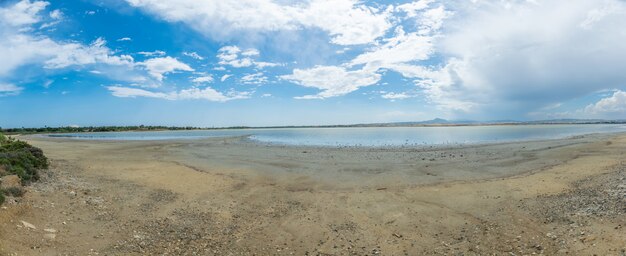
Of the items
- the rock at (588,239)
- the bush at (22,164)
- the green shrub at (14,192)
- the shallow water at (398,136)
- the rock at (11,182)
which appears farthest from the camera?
the shallow water at (398,136)

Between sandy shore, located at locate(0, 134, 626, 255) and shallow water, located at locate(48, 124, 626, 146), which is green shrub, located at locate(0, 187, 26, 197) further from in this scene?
shallow water, located at locate(48, 124, 626, 146)

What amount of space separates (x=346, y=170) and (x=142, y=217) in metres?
12.7

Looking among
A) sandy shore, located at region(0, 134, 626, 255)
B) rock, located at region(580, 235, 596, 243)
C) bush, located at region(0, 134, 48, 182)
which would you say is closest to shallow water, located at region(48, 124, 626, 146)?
sandy shore, located at region(0, 134, 626, 255)

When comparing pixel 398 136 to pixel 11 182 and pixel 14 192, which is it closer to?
pixel 11 182

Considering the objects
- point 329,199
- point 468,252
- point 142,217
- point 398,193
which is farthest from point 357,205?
point 142,217

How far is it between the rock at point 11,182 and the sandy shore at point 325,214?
46 centimetres

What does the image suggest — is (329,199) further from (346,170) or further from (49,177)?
(49,177)

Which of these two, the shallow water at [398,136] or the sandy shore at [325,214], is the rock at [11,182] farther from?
the shallow water at [398,136]

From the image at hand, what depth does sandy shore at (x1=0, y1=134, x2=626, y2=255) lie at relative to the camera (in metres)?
9.20

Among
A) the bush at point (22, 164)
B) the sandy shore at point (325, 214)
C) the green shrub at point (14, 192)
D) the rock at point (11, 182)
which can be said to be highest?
the bush at point (22, 164)

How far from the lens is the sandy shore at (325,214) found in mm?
9203

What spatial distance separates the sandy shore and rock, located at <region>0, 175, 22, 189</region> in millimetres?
460

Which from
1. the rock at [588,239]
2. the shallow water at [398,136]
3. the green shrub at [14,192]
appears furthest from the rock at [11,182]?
the shallow water at [398,136]

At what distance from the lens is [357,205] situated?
13.5 meters
